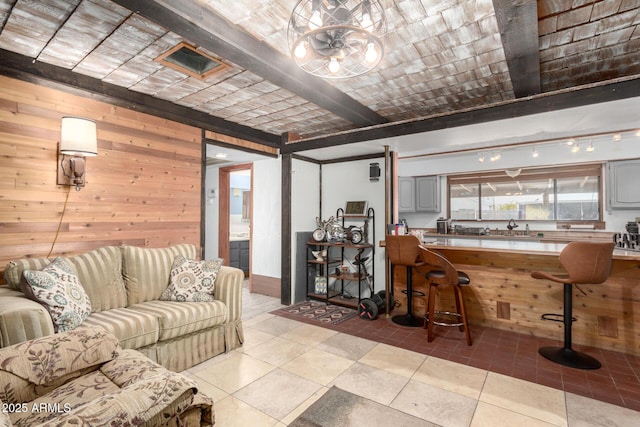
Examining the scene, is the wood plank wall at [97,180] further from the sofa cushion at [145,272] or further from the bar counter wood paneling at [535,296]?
the bar counter wood paneling at [535,296]

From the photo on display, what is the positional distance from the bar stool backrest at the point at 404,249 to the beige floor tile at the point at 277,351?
53.6 inches

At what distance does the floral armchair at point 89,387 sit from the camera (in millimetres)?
927

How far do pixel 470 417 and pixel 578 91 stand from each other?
268 cm

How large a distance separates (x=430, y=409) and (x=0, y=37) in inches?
157

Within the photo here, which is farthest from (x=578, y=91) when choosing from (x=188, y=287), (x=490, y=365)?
(x=188, y=287)

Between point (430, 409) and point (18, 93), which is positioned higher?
point (18, 93)

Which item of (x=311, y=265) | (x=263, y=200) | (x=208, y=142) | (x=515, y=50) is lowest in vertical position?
(x=311, y=265)

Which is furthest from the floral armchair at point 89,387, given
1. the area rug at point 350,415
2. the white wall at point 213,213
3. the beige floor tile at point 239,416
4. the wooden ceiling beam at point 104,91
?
the white wall at point 213,213

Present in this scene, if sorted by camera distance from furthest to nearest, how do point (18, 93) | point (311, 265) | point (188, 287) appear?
point (311, 265) → point (188, 287) → point (18, 93)

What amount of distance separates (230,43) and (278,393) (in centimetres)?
250

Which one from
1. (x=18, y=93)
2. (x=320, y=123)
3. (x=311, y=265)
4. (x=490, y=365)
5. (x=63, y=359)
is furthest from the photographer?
(x=311, y=265)

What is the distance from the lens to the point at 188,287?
9.71 ft

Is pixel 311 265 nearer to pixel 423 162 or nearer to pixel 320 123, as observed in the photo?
pixel 320 123

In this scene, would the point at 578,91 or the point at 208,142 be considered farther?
the point at 208,142
